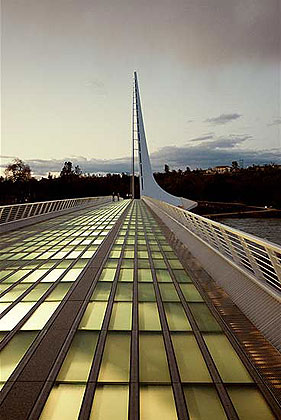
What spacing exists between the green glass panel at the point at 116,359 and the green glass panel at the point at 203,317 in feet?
2.68

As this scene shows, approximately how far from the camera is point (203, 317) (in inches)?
151

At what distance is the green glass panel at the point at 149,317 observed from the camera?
3611 millimetres

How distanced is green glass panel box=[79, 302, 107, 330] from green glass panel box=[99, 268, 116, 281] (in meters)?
1.20

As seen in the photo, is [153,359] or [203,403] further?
[153,359]

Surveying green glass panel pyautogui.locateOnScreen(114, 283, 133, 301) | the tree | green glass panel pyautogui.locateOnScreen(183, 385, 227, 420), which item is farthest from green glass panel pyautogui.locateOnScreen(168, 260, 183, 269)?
the tree

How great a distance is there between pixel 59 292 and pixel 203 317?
2.06 meters

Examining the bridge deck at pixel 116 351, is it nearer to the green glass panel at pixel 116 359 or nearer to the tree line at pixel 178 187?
the green glass panel at pixel 116 359

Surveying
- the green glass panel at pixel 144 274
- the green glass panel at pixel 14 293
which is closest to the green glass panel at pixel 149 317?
the green glass panel at pixel 144 274

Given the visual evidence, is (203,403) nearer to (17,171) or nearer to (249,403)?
(249,403)

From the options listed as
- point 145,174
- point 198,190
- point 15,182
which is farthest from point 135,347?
point 198,190

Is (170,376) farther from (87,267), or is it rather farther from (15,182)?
(15,182)

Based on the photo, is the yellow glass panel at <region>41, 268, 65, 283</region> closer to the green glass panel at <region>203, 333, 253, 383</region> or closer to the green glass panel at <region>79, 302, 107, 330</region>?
the green glass panel at <region>79, 302, 107, 330</region>

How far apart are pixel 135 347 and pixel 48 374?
2.74 ft

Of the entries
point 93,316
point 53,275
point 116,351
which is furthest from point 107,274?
point 116,351
